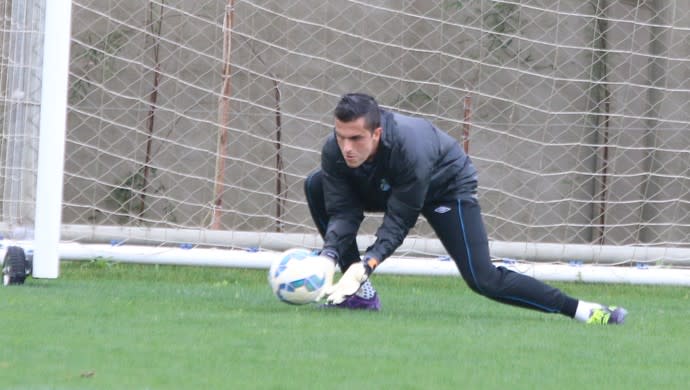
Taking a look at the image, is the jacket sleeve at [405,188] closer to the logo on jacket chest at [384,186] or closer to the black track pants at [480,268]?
the logo on jacket chest at [384,186]

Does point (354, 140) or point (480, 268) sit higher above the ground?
point (354, 140)

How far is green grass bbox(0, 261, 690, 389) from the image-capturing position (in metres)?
4.17

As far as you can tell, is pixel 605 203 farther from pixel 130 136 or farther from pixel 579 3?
pixel 130 136

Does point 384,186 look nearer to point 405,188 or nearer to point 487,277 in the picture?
point 405,188

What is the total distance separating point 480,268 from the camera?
593 centimetres

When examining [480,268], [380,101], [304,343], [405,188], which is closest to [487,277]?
[480,268]

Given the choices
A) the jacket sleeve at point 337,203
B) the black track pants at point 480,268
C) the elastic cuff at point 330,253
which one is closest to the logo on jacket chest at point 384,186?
the jacket sleeve at point 337,203

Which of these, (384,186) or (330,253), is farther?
(384,186)

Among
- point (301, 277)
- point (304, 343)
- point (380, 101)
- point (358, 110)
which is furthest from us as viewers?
point (380, 101)

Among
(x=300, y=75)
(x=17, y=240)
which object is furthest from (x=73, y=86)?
(x=17, y=240)

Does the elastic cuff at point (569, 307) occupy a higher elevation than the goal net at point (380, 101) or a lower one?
lower

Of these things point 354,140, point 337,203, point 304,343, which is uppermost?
point 354,140

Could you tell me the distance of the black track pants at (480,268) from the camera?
5926 millimetres

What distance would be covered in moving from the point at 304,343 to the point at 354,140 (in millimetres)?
1018
